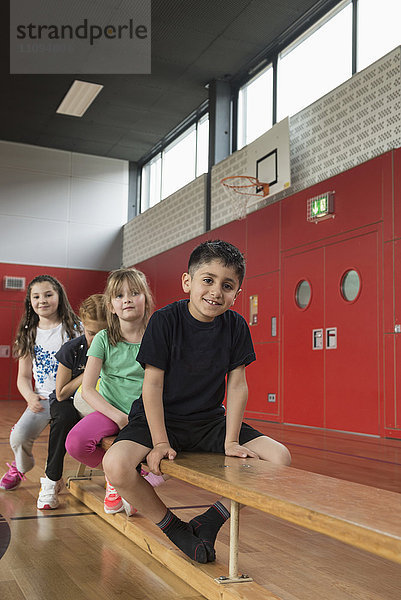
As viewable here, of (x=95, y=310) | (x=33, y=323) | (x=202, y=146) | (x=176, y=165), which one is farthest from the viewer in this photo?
(x=176, y=165)

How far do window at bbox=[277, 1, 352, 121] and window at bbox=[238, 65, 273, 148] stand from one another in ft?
0.84

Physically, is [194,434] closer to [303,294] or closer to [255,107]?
[303,294]

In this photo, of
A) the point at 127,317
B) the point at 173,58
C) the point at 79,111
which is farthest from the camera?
the point at 79,111

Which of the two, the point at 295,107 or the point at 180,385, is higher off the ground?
the point at 295,107

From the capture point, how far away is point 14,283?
10.6 metres

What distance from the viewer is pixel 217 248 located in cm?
170

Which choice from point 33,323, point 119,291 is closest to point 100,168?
point 33,323

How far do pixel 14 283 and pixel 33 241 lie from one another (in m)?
0.84

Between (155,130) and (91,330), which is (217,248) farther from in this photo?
(155,130)

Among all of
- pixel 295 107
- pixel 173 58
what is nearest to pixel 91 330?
pixel 295 107

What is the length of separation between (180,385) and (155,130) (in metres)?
8.76

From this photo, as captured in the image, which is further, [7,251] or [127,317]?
[7,251]

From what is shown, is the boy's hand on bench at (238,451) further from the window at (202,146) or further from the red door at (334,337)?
the window at (202,146)

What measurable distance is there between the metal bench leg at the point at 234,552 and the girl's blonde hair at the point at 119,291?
100 cm
